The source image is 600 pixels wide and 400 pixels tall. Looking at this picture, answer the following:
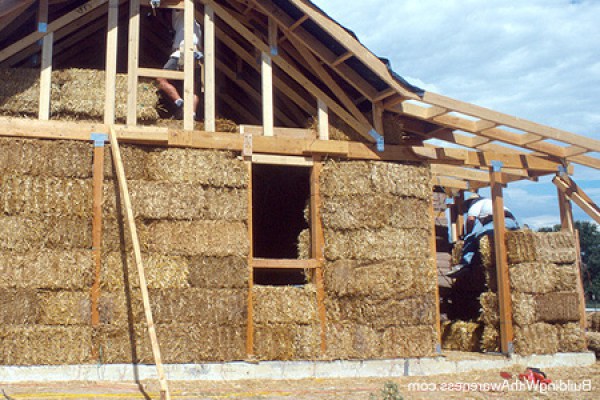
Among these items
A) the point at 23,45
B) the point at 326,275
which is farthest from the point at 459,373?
the point at 23,45

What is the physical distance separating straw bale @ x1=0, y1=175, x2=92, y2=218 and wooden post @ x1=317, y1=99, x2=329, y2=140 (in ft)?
12.0

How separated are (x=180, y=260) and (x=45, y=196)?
2.04 m

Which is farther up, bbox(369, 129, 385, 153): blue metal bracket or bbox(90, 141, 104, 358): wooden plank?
bbox(369, 129, 385, 153): blue metal bracket

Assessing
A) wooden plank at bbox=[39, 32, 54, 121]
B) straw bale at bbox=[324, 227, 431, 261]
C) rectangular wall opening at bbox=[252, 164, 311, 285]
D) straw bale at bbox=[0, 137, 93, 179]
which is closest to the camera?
straw bale at bbox=[0, 137, 93, 179]

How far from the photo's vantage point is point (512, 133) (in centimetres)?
1124

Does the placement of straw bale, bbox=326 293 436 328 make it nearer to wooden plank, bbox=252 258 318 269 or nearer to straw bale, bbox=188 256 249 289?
wooden plank, bbox=252 258 318 269

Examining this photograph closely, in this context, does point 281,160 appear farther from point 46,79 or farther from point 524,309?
point 524,309

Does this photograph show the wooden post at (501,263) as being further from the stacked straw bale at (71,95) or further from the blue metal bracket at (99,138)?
the blue metal bracket at (99,138)

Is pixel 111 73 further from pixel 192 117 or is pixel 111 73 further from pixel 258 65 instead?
pixel 258 65

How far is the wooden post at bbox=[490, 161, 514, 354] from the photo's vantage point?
11.0 metres

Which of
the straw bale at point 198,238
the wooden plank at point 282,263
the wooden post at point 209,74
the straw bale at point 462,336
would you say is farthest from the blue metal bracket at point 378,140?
the straw bale at point 462,336

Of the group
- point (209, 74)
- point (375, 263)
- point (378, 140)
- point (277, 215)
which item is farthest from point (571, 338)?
point (209, 74)

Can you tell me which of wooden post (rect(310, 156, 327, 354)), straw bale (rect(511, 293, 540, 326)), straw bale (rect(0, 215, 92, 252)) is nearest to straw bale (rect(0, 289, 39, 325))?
straw bale (rect(0, 215, 92, 252))

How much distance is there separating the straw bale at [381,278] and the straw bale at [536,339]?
6.24 feet
